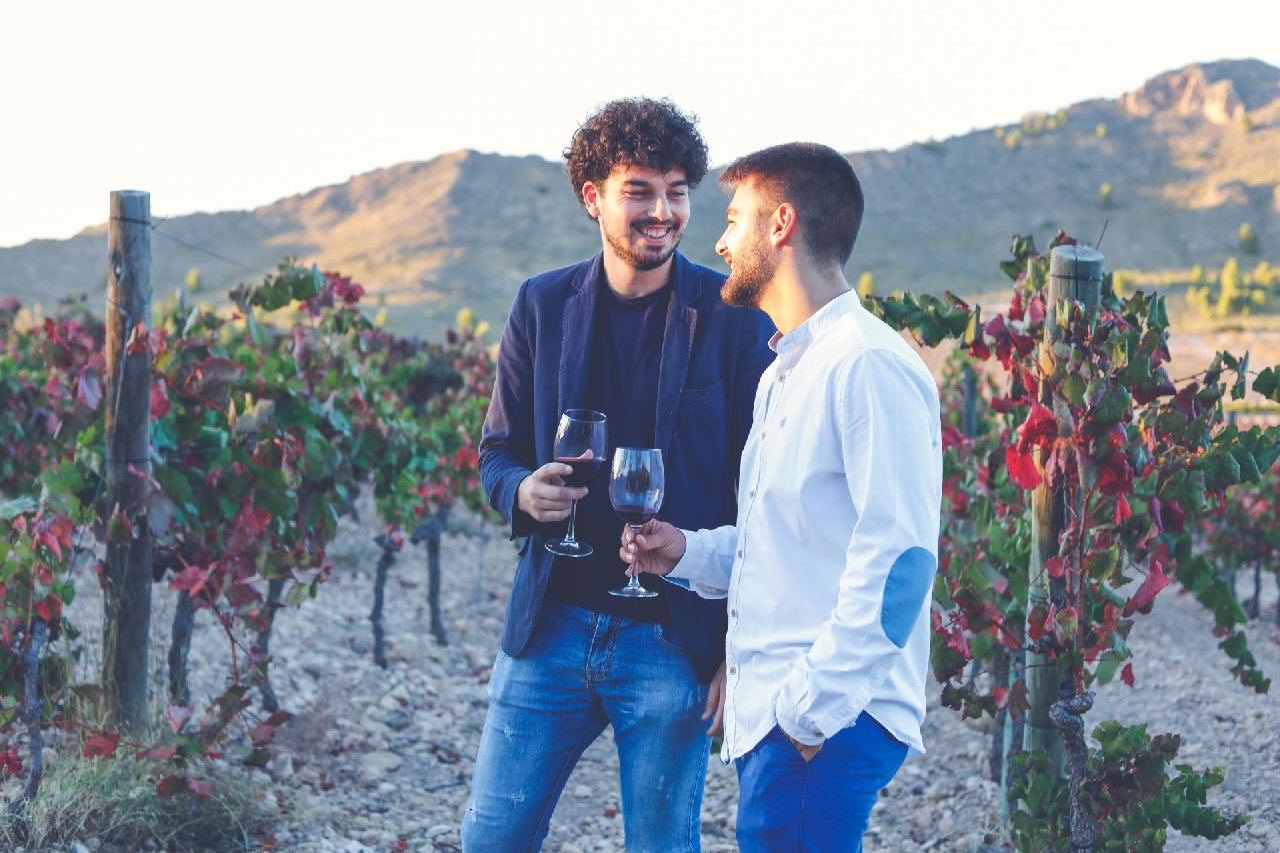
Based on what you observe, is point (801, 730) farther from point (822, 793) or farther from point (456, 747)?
point (456, 747)

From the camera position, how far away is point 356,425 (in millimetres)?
5750

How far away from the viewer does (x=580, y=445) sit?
2568mm

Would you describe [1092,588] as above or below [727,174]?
below

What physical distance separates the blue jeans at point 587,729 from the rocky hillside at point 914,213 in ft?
131

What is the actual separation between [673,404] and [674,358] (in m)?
0.10

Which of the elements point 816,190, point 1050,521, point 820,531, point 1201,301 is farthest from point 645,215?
point 1201,301

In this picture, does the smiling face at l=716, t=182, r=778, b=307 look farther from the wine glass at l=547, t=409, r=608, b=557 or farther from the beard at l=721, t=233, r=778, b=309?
the wine glass at l=547, t=409, r=608, b=557

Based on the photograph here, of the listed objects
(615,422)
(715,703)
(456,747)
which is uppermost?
(615,422)

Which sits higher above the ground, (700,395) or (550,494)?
(700,395)

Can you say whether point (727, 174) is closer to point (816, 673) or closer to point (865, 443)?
point (865, 443)

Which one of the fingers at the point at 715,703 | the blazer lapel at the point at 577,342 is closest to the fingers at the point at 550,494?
the blazer lapel at the point at 577,342

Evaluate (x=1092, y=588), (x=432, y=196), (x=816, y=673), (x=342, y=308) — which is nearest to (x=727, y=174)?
(x=816, y=673)

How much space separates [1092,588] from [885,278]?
48584mm

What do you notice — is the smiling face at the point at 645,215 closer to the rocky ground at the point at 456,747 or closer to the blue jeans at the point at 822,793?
the blue jeans at the point at 822,793
